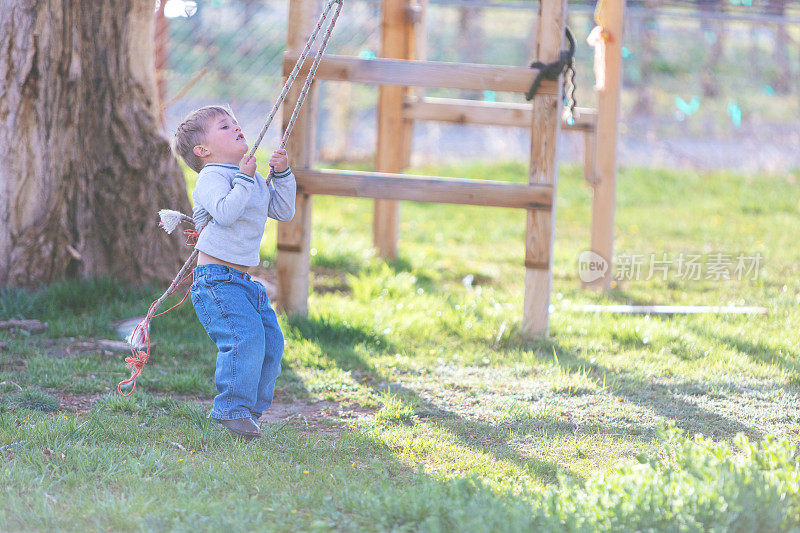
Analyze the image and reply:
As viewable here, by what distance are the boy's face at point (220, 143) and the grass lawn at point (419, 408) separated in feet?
3.51

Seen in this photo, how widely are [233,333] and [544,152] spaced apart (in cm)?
205

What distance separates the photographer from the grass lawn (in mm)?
2602

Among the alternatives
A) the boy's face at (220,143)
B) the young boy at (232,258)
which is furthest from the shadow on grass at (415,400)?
the boy's face at (220,143)

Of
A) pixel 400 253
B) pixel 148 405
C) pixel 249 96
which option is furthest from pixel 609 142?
pixel 249 96

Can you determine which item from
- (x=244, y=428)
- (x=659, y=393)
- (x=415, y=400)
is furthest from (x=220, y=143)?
(x=659, y=393)

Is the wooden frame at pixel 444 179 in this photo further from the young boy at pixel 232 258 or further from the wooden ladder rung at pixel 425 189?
the young boy at pixel 232 258

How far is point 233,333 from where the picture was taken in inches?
132

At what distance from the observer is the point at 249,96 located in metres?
13.6

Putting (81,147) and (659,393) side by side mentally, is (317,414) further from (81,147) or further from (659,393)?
(81,147)

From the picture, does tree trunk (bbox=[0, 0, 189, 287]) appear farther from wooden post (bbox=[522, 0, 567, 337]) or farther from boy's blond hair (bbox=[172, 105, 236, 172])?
wooden post (bbox=[522, 0, 567, 337])

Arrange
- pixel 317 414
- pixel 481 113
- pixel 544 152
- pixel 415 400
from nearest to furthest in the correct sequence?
1. pixel 317 414
2. pixel 415 400
3. pixel 544 152
4. pixel 481 113

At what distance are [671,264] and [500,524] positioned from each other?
4.56 meters

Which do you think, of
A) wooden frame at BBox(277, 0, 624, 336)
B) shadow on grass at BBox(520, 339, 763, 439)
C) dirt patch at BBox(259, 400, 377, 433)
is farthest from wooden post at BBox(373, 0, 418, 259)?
dirt patch at BBox(259, 400, 377, 433)

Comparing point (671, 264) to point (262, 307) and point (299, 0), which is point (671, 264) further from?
point (262, 307)
